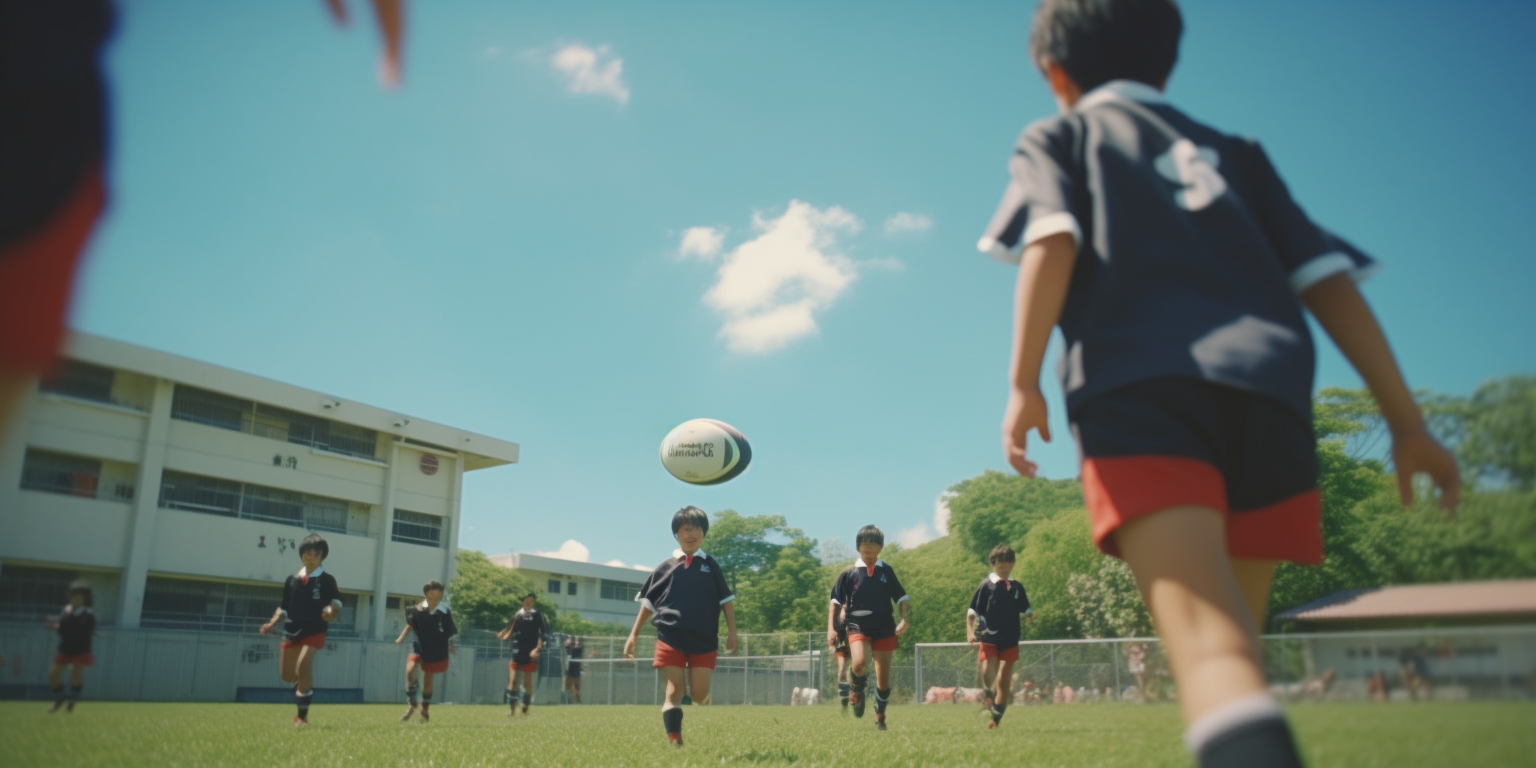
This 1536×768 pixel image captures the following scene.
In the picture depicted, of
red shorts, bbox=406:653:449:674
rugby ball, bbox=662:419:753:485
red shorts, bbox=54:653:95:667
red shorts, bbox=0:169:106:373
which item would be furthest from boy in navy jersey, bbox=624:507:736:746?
rugby ball, bbox=662:419:753:485

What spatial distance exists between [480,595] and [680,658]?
33.7 meters

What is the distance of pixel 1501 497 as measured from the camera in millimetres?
1330

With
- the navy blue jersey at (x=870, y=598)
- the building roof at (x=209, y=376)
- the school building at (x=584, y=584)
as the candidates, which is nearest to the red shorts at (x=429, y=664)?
the navy blue jersey at (x=870, y=598)

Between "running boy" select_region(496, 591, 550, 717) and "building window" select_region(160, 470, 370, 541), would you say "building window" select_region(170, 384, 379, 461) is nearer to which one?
"building window" select_region(160, 470, 370, 541)

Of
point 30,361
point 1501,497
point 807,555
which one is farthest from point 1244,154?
point 807,555

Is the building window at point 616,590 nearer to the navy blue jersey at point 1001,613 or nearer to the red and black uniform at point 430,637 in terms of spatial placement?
the red and black uniform at point 430,637

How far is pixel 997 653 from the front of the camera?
32.8 feet

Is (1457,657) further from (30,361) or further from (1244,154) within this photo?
(30,361)

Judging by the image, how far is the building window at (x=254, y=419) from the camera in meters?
1.62

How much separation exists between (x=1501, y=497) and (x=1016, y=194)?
86 cm

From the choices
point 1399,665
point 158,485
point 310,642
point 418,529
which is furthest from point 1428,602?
point 418,529

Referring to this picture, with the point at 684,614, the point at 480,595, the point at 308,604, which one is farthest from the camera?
the point at 480,595

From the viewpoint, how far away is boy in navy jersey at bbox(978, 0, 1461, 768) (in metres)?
1.30

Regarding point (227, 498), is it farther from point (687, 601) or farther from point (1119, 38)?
point (687, 601)
